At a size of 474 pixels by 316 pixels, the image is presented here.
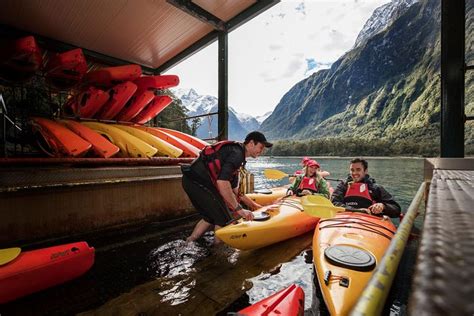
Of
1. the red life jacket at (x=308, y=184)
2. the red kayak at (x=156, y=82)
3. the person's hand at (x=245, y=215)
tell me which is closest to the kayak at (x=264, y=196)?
the red life jacket at (x=308, y=184)

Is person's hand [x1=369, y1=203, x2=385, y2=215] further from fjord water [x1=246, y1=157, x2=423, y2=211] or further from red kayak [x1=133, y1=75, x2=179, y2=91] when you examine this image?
fjord water [x1=246, y1=157, x2=423, y2=211]

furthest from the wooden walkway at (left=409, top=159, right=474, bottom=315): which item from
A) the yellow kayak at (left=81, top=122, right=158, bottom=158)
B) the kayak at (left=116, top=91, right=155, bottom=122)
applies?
the kayak at (left=116, top=91, right=155, bottom=122)

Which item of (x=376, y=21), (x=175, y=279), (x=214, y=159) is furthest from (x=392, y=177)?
(x=376, y=21)

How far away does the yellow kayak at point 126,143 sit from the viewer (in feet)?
16.3

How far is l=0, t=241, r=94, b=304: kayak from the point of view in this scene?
2159mm

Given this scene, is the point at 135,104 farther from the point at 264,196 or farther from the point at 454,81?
the point at 454,81

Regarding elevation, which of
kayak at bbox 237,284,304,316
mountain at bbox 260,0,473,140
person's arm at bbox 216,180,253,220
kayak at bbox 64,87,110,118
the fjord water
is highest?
mountain at bbox 260,0,473,140

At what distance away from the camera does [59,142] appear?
4.16 metres

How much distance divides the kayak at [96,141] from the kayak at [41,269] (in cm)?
214

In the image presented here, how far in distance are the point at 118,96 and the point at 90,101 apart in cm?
64

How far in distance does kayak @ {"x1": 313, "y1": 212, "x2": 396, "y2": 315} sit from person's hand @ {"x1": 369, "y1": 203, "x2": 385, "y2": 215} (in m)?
0.14

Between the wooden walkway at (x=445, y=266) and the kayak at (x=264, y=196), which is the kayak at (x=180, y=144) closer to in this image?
the kayak at (x=264, y=196)

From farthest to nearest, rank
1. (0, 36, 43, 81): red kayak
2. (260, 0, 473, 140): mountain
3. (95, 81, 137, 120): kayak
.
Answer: (260, 0, 473, 140): mountain < (95, 81, 137, 120): kayak < (0, 36, 43, 81): red kayak

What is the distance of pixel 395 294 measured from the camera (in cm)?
282
